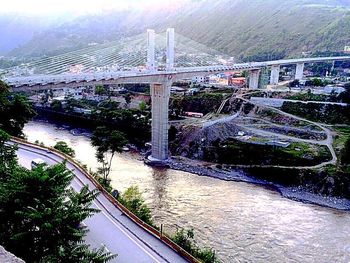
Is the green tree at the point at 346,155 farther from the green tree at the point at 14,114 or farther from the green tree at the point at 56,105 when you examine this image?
the green tree at the point at 56,105

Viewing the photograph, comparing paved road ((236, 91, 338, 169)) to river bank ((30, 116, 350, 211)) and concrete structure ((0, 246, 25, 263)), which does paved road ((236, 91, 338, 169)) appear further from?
concrete structure ((0, 246, 25, 263))

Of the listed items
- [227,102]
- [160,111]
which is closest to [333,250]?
[160,111]

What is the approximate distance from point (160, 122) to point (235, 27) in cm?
4076

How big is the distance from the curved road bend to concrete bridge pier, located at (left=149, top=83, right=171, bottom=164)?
1168 cm

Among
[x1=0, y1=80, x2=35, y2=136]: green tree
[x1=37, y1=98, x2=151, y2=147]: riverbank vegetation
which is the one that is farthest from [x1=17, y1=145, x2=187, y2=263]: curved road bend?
[x1=37, y1=98, x2=151, y2=147]: riverbank vegetation

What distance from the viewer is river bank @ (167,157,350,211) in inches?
556

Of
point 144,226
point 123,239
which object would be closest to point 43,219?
point 123,239

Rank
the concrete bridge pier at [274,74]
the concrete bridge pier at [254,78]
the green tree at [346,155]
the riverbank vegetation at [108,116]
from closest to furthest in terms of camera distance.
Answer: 1. the green tree at [346,155]
2. the riverbank vegetation at [108,116]
3. the concrete bridge pier at [254,78]
4. the concrete bridge pier at [274,74]

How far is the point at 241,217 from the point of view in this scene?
12188 mm

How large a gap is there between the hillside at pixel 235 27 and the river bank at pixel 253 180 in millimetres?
27670

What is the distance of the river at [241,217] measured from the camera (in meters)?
10.0

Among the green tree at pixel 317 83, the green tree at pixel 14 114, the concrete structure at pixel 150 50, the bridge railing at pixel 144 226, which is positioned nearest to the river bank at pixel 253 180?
the concrete structure at pixel 150 50

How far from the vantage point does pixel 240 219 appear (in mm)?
12008

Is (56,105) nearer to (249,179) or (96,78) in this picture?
(96,78)
